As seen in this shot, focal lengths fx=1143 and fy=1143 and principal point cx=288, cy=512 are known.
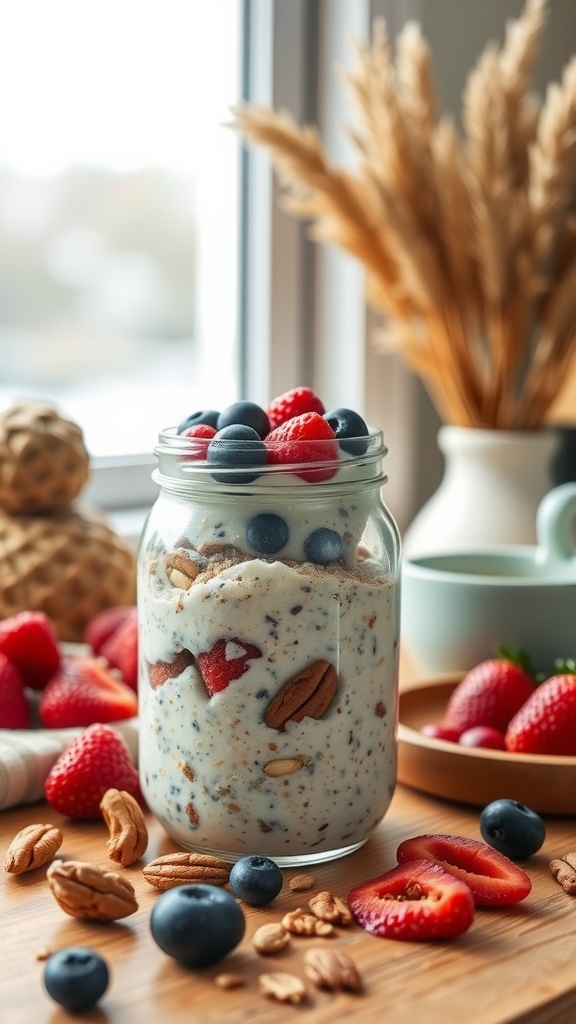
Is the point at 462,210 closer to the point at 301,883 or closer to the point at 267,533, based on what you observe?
the point at 267,533

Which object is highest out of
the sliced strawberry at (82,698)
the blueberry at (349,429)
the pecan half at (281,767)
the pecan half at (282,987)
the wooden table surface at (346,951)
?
the blueberry at (349,429)

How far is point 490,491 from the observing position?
4.37 ft

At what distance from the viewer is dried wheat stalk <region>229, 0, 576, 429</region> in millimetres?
1227

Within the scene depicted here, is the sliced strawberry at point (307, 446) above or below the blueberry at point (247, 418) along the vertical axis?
below

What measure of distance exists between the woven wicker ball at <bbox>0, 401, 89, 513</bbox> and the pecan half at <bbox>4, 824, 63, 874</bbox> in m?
0.41

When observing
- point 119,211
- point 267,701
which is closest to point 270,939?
point 267,701

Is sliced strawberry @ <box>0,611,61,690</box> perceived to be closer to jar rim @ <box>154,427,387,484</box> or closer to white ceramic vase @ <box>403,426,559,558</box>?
jar rim @ <box>154,427,387,484</box>

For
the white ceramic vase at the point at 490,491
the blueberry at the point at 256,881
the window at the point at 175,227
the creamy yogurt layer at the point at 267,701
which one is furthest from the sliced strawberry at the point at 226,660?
the window at the point at 175,227

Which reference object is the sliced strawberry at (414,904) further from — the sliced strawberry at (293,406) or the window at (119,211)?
the window at (119,211)

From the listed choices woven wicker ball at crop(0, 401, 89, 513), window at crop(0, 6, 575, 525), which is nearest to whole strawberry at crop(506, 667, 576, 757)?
woven wicker ball at crop(0, 401, 89, 513)

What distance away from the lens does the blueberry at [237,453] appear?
681 millimetres

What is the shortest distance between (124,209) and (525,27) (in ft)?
1.86

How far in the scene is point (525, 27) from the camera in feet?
4.02

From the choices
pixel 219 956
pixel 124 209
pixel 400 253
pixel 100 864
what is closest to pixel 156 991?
pixel 219 956
